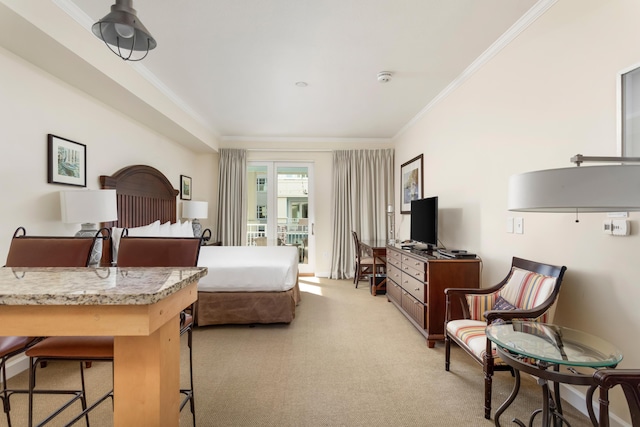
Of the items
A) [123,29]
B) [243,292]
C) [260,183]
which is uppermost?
[123,29]

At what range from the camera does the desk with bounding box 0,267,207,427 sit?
36.8 inches

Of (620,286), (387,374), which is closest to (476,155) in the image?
(620,286)

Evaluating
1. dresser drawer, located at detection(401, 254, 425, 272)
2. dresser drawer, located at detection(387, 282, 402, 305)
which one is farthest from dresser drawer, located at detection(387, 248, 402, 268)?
dresser drawer, located at detection(387, 282, 402, 305)

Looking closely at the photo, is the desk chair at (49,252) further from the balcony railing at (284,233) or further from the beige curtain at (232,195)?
the balcony railing at (284,233)

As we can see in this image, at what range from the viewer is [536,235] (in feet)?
7.46

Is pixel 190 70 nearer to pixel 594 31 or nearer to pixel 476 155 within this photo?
pixel 476 155

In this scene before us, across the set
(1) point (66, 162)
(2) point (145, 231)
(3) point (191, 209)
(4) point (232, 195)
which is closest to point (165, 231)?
(2) point (145, 231)

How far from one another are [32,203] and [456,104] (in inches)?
165

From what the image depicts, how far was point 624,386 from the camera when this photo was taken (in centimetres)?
103

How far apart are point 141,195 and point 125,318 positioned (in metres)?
3.57

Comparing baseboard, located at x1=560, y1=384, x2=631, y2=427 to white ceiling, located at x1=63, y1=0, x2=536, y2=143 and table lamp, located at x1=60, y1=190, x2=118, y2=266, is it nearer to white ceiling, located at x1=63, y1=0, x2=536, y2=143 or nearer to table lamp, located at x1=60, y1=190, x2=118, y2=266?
white ceiling, located at x1=63, y1=0, x2=536, y2=143

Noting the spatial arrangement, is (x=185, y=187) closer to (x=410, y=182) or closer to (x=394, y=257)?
(x=394, y=257)

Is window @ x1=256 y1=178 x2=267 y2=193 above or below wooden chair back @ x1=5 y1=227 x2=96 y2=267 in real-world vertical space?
above

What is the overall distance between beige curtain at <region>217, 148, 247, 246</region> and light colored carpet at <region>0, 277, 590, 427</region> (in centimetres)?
261
